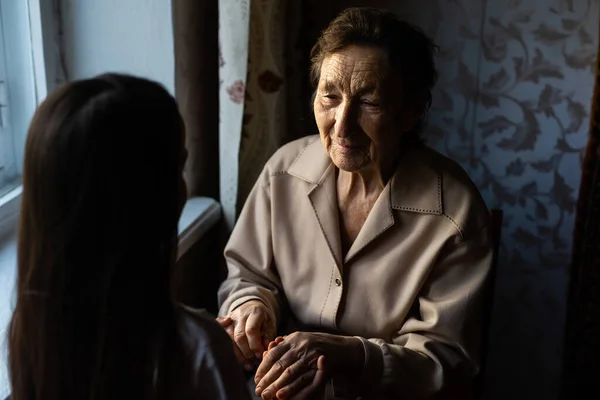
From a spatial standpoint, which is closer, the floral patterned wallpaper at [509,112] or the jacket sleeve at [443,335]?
the jacket sleeve at [443,335]

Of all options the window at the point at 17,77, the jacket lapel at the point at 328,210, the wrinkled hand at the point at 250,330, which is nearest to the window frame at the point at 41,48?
the window at the point at 17,77

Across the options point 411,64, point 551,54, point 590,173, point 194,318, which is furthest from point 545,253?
point 194,318

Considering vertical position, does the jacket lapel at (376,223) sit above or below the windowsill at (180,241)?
above

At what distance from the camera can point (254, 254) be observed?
150cm

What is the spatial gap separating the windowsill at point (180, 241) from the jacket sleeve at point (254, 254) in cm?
14

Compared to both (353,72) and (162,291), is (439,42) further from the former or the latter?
(162,291)

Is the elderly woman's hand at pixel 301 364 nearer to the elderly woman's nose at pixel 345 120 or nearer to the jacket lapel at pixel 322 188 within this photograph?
the jacket lapel at pixel 322 188

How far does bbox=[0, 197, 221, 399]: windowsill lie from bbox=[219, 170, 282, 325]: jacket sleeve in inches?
5.4

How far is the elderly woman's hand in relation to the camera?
122 cm

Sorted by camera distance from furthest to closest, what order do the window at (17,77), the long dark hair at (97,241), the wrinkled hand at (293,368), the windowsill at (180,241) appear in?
the window at (17,77) → the wrinkled hand at (293,368) → the windowsill at (180,241) → the long dark hair at (97,241)

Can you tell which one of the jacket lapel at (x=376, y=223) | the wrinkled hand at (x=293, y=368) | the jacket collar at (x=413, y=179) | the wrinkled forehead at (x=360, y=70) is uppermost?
the wrinkled forehead at (x=360, y=70)

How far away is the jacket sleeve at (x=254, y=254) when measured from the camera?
147 cm

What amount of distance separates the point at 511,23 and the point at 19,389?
4.68ft

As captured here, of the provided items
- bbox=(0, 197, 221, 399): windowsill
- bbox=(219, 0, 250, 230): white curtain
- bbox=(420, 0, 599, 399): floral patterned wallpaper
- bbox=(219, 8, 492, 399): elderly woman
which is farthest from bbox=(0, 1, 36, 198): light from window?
bbox=(420, 0, 599, 399): floral patterned wallpaper
